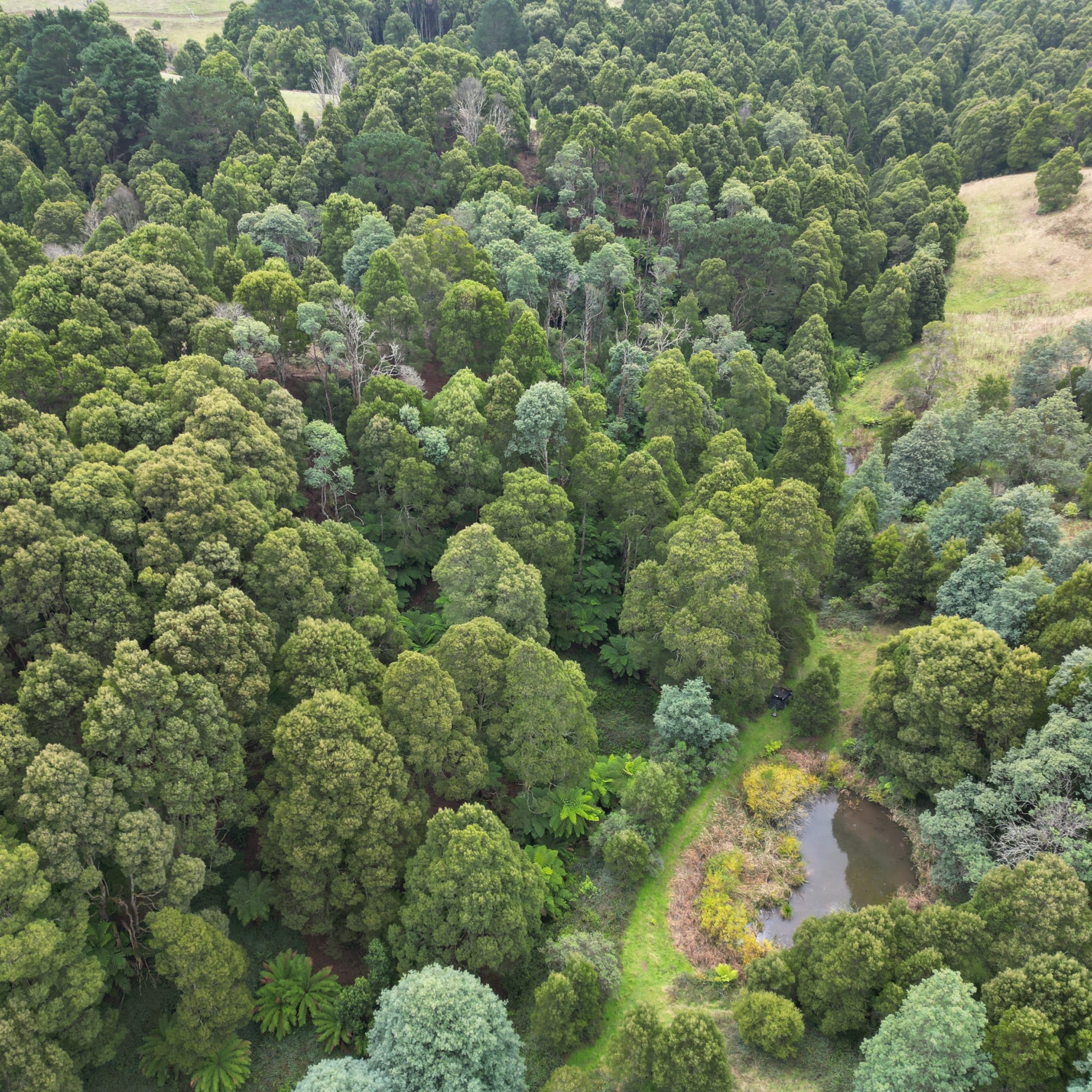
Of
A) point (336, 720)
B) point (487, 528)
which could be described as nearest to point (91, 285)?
point (487, 528)

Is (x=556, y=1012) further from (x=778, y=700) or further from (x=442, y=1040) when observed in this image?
(x=778, y=700)

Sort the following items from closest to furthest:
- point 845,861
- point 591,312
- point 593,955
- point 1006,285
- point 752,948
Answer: point 593,955 < point 752,948 < point 845,861 < point 591,312 < point 1006,285

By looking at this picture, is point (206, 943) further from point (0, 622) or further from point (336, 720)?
point (0, 622)

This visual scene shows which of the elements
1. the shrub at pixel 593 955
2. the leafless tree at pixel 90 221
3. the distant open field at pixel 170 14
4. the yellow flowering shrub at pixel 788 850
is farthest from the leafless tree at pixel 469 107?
the shrub at pixel 593 955

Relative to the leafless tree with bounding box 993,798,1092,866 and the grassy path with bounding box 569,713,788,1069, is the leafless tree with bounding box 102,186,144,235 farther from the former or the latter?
the leafless tree with bounding box 993,798,1092,866

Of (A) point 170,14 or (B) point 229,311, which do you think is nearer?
(B) point 229,311

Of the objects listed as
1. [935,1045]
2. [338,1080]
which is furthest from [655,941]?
[338,1080]

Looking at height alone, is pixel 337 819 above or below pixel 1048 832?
above
